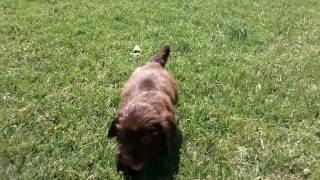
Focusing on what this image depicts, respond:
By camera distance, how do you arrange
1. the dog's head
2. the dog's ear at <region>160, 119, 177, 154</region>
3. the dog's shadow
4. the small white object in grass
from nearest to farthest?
the dog's head, the dog's ear at <region>160, 119, 177, 154</region>, the dog's shadow, the small white object in grass

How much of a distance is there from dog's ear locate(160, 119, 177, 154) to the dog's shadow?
0.35 m

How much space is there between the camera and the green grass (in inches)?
203

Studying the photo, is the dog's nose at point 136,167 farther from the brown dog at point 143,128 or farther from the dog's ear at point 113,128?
the dog's ear at point 113,128

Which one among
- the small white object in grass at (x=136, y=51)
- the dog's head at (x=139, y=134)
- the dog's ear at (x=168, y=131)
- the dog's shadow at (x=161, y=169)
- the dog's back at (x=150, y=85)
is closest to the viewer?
the dog's head at (x=139, y=134)

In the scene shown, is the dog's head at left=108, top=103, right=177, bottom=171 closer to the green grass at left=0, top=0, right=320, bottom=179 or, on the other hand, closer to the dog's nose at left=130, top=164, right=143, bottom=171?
the dog's nose at left=130, top=164, right=143, bottom=171

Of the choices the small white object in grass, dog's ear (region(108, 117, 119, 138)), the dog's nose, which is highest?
dog's ear (region(108, 117, 119, 138))

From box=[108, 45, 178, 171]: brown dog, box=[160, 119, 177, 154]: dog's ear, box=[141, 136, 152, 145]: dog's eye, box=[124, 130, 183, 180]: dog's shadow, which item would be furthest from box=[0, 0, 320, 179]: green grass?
box=[141, 136, 152, 145]: dog's eye

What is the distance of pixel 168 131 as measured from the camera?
4.61 metres

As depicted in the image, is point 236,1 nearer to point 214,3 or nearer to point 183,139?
point 214,3

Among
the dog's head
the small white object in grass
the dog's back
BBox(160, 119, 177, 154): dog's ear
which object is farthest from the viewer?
Answer: the small white object in grass

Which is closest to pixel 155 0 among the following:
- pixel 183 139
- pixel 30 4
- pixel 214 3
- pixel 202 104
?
pixel 214 3

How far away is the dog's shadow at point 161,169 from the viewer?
4.91 m

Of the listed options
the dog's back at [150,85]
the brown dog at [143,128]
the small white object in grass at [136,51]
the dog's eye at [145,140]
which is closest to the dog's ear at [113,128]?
the brown dog at [143,128]

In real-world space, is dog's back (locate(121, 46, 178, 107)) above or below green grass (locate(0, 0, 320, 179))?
above
